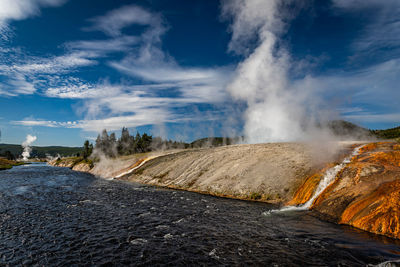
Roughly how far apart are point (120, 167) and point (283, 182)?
2135 inches

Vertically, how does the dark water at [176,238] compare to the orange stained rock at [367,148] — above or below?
below

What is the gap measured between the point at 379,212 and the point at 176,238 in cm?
1633

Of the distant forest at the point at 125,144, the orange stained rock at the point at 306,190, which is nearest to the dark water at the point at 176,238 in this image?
the orange stained rock at the point at 306,190

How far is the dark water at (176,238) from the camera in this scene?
1195 cm

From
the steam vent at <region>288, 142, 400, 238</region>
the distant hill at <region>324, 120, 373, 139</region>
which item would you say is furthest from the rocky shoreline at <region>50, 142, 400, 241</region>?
the distant hill at <region>324, 120, 373, 139</region>

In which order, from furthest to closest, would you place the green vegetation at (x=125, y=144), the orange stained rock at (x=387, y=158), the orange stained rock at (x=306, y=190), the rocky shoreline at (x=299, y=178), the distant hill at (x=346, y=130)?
the green vegetation at (x=125, y=144), the distant hill at (x=346, y=130), the orange stained rock at (x=306, y=190), the orange stained rock at (x=387, y=158), the rocky shoreline at (x=299, y=178)

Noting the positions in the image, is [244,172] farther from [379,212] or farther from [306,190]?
[379,212]

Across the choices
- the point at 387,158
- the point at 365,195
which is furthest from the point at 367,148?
the point at 365,195

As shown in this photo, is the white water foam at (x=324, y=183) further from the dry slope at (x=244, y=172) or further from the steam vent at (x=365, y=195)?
the dry slope at (x=244, y=172)

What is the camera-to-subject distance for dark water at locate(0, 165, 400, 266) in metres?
12.0

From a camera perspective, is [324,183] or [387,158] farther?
[324,183]

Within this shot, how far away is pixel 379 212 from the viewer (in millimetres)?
16328

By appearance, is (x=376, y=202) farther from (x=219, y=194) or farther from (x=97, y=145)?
(x=97, y=145)

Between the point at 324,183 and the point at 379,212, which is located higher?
the point at 324,183
